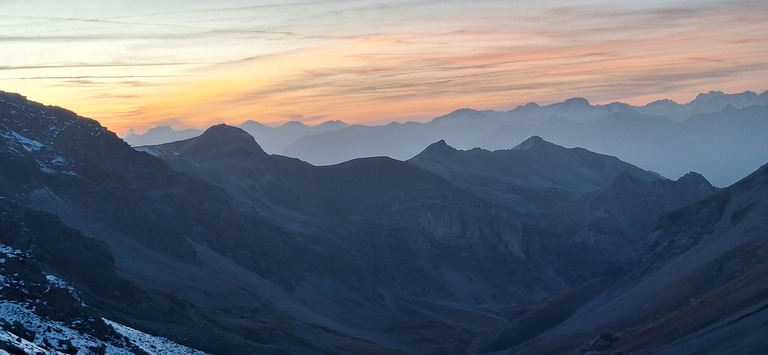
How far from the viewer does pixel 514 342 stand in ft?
358

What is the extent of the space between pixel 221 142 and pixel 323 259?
172 feet

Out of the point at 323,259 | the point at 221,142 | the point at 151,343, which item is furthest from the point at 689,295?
the point at 221,142

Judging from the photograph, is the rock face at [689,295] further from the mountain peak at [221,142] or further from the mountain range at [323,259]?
the mountain peak at [221,142]

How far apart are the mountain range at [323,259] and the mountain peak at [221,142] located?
26.4 inches

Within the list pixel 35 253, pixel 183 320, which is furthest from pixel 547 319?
pixel 35 253

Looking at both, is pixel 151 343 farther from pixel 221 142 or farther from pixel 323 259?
pixel 221 142

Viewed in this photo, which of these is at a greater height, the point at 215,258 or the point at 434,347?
the point at 215,258

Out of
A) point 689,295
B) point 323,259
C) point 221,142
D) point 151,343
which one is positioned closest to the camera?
point 151,343

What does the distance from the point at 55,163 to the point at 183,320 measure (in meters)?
51.3

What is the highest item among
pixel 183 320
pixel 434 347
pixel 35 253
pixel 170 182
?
pixel 170 182

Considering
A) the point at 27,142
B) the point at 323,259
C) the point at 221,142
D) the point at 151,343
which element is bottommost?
the point at 151,343

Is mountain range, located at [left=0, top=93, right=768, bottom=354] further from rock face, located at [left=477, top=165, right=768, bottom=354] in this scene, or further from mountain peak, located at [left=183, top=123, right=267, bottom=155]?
mountain peak, located at [left=183, top=123, right=267, bottom=155]

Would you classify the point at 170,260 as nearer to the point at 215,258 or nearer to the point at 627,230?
the point at 215,258

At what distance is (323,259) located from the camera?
468ft
